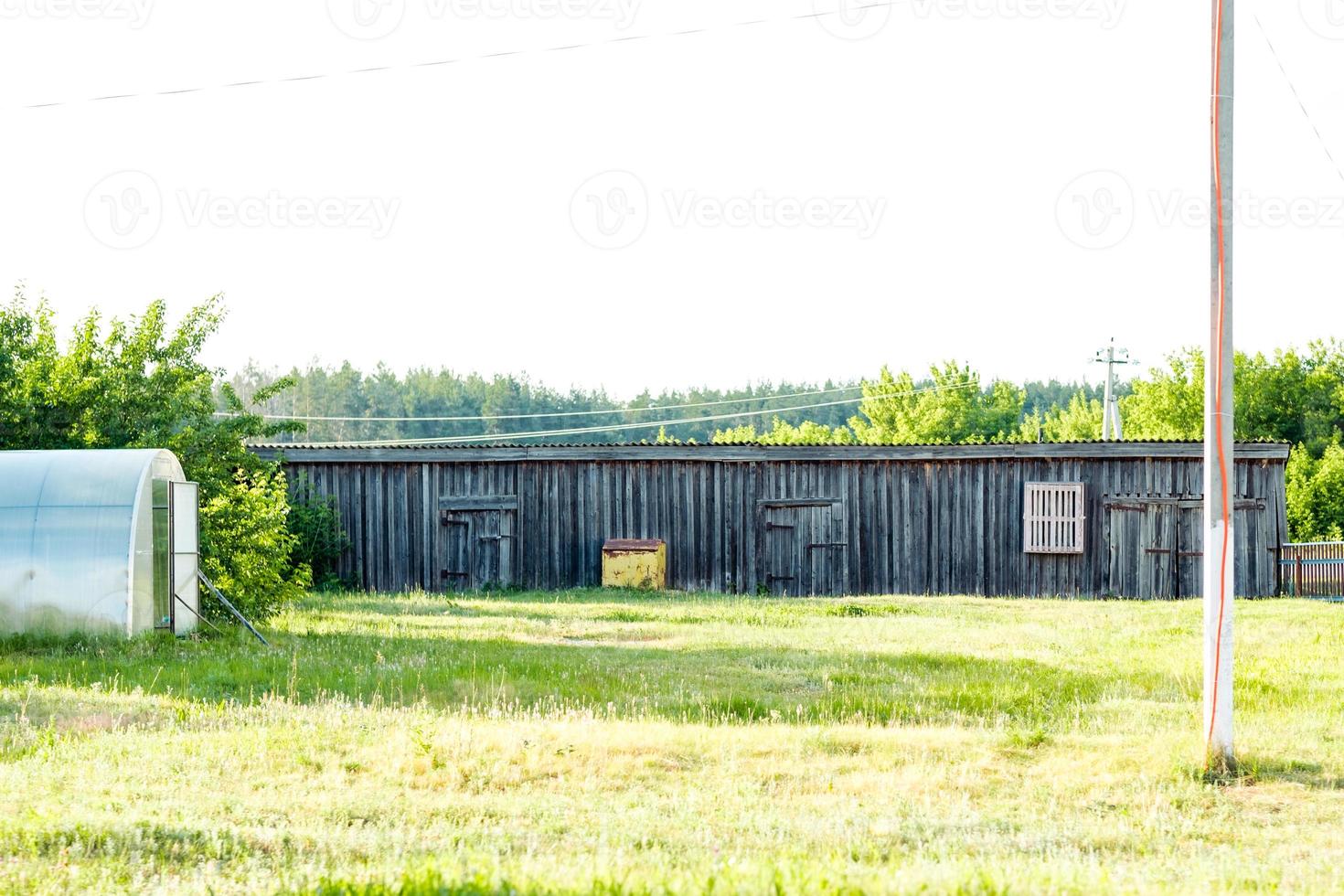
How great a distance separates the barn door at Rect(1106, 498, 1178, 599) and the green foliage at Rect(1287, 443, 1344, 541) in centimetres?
2346

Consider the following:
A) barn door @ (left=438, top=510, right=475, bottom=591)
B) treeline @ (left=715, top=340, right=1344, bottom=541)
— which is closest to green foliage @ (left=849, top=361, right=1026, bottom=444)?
treeline @ (left=715, top=340, right=1344, bottom=541)

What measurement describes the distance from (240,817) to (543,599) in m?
15.3

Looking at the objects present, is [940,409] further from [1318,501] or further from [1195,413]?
[1318,501]

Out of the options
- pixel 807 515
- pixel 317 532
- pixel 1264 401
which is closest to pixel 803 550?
pixel 807 515

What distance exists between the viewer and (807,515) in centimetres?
2534

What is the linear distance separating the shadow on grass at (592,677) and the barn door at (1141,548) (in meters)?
11.4

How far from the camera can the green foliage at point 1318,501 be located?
148 ft

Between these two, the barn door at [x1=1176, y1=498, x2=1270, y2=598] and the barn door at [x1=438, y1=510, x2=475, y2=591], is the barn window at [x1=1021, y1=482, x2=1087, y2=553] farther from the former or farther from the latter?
the barn door at [x1=438, y1=510, x2=475, y2=591]

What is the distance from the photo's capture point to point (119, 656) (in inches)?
547

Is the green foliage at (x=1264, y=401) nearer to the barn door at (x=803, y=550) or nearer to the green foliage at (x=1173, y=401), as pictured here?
the green foliage at (x=1173, y=401)

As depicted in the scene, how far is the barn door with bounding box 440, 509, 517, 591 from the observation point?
1006 inches

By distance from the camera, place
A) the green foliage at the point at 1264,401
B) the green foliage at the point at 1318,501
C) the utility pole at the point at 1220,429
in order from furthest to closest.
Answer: the green foliage at the point at 1264,401 < the green foliage at the point at 1318,501 < the utility pole at the point at 1220,429

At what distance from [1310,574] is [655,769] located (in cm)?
2250

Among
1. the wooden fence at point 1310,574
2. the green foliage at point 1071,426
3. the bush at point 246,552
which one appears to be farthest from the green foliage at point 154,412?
the green foliage at point 1071,426
